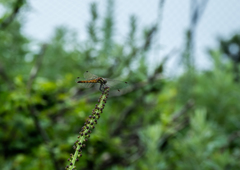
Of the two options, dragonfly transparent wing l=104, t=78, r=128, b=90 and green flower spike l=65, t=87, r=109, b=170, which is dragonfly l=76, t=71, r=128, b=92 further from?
green flower spike l=65, t=87, r=109, b=170

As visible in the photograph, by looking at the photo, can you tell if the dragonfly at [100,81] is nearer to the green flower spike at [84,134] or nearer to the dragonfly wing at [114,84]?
the dragonfly wing at [114,84]

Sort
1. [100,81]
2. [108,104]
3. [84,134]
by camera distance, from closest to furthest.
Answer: [84,134]
[100,81]
[108,104]

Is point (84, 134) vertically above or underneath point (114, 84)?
underneath

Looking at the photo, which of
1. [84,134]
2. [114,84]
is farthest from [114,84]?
[84,134]

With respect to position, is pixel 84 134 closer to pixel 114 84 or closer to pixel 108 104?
pixel 114 84

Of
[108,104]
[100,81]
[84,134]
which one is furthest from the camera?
[108,104]

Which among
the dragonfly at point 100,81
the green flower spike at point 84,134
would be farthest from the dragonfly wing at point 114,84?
the green flower spike at point 84,134

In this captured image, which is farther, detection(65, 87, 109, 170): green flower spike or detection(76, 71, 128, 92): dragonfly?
detection(76, 71, 128, 92): dragonfly

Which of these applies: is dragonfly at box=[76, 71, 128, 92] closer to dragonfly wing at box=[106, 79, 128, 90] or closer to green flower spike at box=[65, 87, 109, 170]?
dragonfly wing at box=[106, 79, 128, 90]

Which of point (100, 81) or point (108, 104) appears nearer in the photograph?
point (100, 81)

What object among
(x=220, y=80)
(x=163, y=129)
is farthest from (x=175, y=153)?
(x=220, y=80)

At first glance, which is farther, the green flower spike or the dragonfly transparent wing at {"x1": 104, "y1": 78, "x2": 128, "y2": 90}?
the dragonfly transparent wing at {"x1": 104, "y1": 78, "x2": 128, "y2": 90}

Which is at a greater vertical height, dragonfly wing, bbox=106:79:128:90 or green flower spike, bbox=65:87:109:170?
dragonfly wing, bbox=106:79:128:90

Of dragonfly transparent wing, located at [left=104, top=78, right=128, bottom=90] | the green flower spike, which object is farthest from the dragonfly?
the green flower spike
